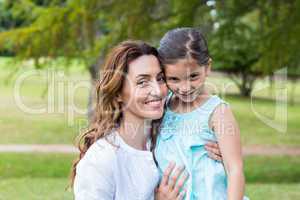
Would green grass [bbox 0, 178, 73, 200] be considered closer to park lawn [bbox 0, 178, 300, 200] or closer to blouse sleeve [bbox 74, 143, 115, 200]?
park lawn [bbox 0, 178, 300, 200]

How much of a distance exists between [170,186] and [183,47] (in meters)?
0.67

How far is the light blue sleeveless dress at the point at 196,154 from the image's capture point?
9.84 ft

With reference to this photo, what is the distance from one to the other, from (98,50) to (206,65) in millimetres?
8326

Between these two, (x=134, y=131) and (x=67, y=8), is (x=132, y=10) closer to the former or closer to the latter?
(x=67, y=8)

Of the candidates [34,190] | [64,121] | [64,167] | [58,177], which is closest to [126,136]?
[34,190]

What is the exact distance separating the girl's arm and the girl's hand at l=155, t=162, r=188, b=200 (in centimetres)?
22

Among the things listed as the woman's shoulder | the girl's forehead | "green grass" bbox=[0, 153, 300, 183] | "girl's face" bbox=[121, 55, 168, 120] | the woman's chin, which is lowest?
"green grass" bbox=[0, 153, 300, 183]

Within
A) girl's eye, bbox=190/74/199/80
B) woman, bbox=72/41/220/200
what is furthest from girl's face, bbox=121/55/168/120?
girl's eye, bbox=190/74/199/80

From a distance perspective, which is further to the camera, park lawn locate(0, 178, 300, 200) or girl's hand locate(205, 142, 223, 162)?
park lawn locate(0, 178, 300, 200)

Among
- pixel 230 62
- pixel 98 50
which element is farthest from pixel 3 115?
pixel 98 50

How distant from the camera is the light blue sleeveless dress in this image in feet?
9.84

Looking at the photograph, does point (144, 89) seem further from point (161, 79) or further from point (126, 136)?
point (126, 136)

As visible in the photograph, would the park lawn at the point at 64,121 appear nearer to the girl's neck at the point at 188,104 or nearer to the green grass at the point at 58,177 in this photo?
the green grass at the point at 58,177

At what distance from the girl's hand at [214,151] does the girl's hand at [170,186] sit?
0.16m
